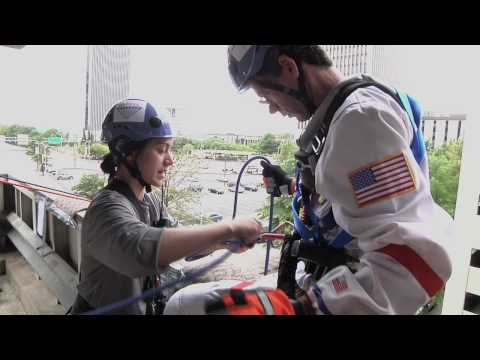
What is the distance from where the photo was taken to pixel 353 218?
76 centimetres

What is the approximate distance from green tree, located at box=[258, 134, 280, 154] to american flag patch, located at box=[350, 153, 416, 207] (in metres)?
1.03

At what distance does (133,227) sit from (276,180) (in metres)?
0.79

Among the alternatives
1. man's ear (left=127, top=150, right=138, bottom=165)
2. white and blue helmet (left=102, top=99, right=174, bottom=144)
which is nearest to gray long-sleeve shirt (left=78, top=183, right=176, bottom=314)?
man's ear (left=127, top=150, right=138, bottom=165)

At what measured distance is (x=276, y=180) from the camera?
1582 millimetres

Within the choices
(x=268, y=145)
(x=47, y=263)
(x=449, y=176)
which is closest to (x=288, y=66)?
(x=268, y=145)

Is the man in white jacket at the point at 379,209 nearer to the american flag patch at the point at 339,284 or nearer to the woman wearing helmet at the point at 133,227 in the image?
the american flag patch at the point at 339,284

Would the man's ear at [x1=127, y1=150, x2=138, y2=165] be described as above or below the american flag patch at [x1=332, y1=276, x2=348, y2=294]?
above

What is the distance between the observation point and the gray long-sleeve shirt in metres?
1.00

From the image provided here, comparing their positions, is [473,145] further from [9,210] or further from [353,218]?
[9,210]

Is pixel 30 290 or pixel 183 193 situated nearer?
pixel 183 193

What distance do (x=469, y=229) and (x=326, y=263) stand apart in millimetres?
2628

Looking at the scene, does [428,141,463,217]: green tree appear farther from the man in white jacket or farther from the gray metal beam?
the gray metal beam

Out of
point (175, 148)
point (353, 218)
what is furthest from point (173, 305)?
point (175, 148)

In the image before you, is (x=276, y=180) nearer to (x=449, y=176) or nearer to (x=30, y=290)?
(x=449, y=176)
